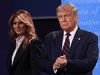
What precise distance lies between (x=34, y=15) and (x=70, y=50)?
1803 millimetres

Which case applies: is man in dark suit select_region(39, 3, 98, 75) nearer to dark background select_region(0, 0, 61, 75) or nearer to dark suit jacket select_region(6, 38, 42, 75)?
dark suit jacket select_region(6, 38, 42, 75)

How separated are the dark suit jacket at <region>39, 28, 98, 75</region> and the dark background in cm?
111

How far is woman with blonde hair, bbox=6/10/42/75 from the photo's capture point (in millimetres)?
2365

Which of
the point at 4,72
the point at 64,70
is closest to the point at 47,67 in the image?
the point at 64,70

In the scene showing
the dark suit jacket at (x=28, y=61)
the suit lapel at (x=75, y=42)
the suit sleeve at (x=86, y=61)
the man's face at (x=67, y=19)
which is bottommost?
the dark suit jacket at (x=28, y=61)

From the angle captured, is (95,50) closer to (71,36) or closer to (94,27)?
(71,36)

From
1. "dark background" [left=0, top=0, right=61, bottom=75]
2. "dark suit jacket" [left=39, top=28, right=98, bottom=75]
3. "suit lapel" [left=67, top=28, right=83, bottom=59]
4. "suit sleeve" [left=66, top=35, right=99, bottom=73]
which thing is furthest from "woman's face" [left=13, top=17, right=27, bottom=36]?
"suit sleeve" [left=66, top=35, right=99, bottom=73]

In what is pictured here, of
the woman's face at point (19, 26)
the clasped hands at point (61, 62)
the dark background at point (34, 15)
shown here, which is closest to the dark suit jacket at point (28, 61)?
the woman's face at point (19, 26)

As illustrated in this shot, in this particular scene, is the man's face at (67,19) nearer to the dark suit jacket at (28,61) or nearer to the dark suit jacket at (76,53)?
the dark suit jacket at (76,53)

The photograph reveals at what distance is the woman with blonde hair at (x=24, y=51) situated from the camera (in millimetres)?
2365

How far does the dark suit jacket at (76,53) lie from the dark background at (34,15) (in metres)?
1.11

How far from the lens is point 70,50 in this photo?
1921 millimetres

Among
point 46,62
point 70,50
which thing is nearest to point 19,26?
point 46,62

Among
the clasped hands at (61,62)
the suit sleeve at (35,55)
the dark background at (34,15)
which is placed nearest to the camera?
the clasped hands at (61,62)
